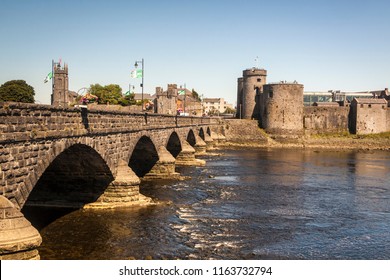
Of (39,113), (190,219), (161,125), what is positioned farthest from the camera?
(161,125)

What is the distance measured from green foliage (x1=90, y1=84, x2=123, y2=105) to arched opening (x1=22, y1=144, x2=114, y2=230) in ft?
217

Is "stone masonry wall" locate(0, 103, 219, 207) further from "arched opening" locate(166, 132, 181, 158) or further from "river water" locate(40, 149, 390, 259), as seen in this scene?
"arched opening" locate(166, 132, 181, 158)

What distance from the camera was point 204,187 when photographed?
35.1 meters

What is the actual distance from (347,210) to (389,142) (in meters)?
69.6

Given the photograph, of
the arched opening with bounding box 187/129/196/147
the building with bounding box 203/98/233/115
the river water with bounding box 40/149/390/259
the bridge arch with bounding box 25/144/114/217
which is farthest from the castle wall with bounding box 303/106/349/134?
the building with bounding box 203/98/233/115

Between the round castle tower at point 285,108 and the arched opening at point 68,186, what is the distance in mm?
69953

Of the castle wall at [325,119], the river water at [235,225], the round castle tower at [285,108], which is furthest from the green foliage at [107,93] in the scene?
the river water at [235,225]

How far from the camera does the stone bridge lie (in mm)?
13367

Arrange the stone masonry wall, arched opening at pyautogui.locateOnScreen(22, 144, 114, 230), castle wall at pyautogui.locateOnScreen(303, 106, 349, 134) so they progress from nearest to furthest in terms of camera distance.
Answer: the stone masonry wall < arched opening at pyautogui.locateOnScreen(22, 144, 114, 230) < castle wall at pyautogui.locateOnScreen(303, 106, 349, 134)

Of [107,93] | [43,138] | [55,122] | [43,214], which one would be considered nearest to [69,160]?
[43,214]

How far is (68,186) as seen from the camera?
2525 cm

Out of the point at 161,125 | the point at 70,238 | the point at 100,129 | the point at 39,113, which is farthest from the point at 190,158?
the point at 39,113

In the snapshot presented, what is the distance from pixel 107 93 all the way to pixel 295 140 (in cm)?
4158
